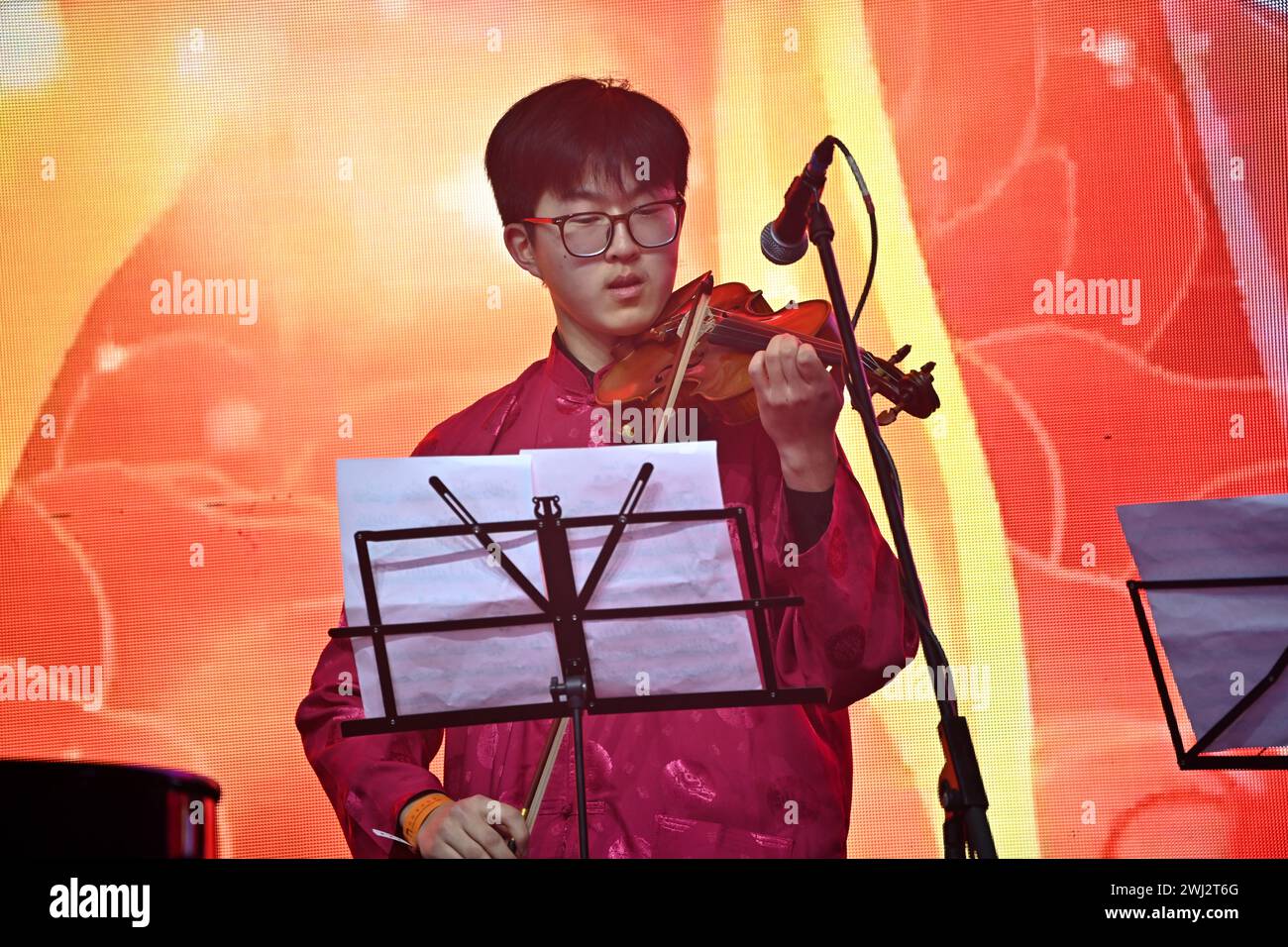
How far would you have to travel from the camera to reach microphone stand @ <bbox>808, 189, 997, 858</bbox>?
1.99 metres

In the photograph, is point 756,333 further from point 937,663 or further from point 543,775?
point 543,775

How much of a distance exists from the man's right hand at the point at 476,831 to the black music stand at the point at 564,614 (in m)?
0.22

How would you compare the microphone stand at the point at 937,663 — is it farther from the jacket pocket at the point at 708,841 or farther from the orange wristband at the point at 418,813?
the orange wristband at the point at 418,813

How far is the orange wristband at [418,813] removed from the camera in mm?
2328

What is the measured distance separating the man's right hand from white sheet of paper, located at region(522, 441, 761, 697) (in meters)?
0.32

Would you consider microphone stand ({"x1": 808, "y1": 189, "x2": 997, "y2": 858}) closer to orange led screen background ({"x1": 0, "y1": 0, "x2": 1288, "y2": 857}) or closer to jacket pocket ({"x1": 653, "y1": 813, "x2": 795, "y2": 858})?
jacket pocket ({"x1": 653, "y1": 813, "x2": 795, "y2": 858})

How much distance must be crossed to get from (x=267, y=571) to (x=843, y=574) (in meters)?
1.19

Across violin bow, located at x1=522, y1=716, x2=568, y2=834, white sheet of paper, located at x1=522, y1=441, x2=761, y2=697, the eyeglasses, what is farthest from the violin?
violin bow, located at x1=522, y1=716, x2=568, y2=834

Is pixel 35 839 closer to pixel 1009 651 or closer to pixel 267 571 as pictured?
pixel 267 571

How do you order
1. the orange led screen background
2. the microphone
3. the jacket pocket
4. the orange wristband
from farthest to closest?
1. the orange led screen background
2. the jacket pocket
3. the orange wristband
4. the microphone

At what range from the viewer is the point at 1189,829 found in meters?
2.71

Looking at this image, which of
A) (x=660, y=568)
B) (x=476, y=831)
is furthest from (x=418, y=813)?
(x=660, y=568)

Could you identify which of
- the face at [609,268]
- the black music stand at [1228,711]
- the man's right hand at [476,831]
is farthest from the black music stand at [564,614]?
the face at [609,268]

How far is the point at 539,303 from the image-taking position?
289cm
